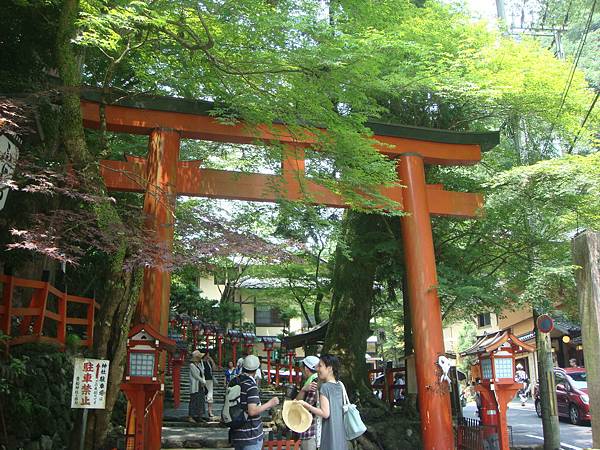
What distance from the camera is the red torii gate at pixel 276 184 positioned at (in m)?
9.70

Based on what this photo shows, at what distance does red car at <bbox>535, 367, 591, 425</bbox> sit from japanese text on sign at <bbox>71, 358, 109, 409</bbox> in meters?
13.0

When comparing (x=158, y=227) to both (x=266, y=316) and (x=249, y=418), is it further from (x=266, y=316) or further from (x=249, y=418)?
(x=266, y=316)

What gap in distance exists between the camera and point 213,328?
2261 centimetres

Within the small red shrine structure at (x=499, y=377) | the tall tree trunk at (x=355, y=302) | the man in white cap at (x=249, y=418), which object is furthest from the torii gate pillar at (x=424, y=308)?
the man in white cap at (x=249, y=418)

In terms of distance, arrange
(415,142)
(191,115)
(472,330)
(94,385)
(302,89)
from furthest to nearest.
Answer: (472,330) → (415,142) → (191,115) → (302,89) → (94,385)

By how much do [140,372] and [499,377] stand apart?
595 centimetres

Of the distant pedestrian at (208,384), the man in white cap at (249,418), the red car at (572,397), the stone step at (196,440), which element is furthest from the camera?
the red car at (572,397)

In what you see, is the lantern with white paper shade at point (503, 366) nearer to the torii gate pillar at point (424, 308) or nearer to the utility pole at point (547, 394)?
the torii gate pillar at point (424, 308)

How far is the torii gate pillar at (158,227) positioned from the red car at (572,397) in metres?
11.3

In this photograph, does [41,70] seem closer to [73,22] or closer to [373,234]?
[73,22]

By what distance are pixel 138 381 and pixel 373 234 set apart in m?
7.50

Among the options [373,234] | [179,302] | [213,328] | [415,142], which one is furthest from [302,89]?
[179,302]

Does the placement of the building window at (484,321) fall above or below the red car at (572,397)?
above

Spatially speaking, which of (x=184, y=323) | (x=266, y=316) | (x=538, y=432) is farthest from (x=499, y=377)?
(x=266, y=316)
